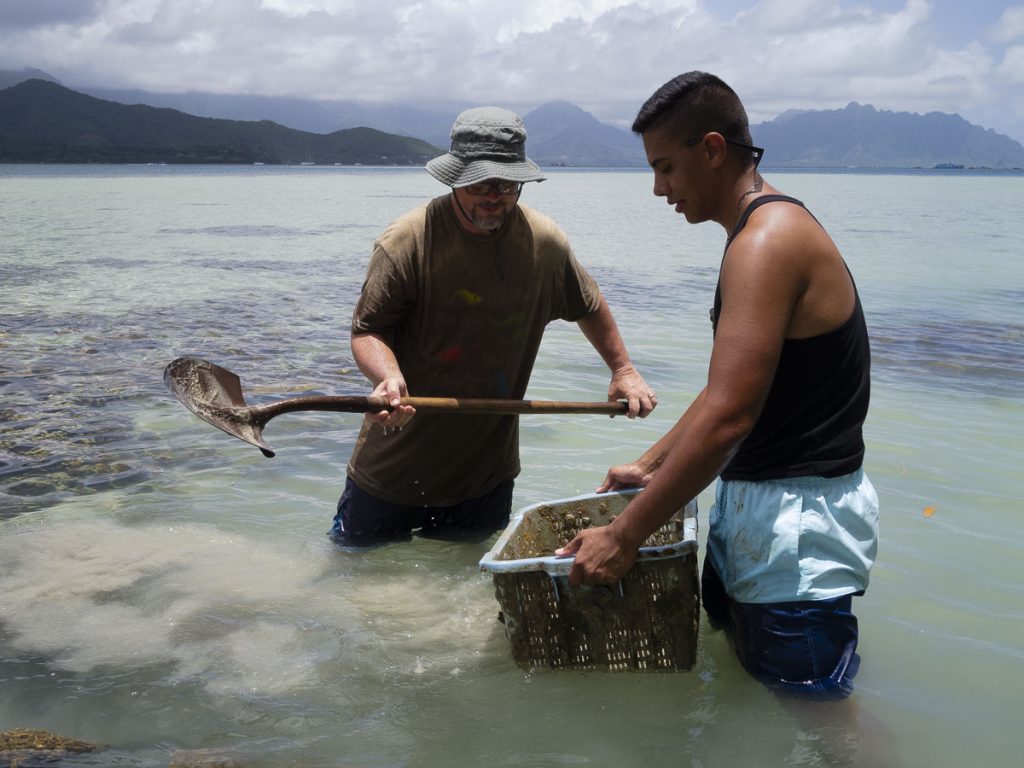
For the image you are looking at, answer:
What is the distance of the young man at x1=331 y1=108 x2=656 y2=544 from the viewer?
3732 mm

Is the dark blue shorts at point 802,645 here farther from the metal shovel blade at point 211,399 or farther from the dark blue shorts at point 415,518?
the metal shovel blade at point 211,399

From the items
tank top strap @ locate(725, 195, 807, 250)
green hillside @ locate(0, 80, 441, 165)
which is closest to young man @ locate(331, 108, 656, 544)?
tank top strap @ locate(725, 195, 807, 250)

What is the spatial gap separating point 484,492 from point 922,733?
6.36 ft

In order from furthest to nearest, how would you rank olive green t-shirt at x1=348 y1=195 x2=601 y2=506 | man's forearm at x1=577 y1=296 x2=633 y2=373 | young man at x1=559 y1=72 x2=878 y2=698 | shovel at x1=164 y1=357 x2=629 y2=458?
1. man's forearm at x1=577 y1=296 x2=633 y2=373
2. olive green t-shirt at x1=348 y1=195 x2=601 y2=506
3. shovel at x1=164 y1=357 x2=629 y2=458
4. young man at x1=559 y1=72 x2=878 y2=698

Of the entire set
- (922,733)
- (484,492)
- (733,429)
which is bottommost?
(922,733)

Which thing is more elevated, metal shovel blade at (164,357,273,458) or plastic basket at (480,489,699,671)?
metal shovel blade at (164,357,273,458)

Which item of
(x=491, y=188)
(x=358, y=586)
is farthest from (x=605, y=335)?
(x=358, y=586)

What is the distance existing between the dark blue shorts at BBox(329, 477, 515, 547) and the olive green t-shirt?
0.09 meters

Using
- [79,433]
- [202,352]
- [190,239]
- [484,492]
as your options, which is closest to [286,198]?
[190,239]

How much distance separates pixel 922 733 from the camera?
3.42m

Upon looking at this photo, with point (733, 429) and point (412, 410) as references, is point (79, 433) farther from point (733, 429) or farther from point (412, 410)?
point (733, 429)

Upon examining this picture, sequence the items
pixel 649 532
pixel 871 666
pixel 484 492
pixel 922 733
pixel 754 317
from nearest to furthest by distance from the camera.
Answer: pixel 754 317 → pixel 649 532 → pixel 922 733 → pixel 871 666 → pixel 484 492

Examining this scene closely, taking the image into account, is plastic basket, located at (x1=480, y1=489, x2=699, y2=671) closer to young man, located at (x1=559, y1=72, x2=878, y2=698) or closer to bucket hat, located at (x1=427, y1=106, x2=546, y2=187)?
young man, located at (x1=559, y1=72, x2=878, y2=698)

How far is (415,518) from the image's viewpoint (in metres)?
4.37
